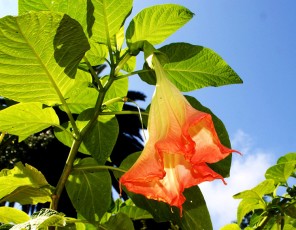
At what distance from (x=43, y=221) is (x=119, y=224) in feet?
1.23

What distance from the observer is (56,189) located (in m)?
0.77

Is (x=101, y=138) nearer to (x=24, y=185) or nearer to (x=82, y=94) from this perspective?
(x=82, y=94)

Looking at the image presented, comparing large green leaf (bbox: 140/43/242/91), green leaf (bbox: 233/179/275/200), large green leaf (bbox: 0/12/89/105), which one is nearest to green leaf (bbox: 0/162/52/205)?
large green leaf (bbox: 0/12/89/105)

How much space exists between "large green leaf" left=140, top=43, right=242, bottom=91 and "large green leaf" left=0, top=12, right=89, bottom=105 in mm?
152

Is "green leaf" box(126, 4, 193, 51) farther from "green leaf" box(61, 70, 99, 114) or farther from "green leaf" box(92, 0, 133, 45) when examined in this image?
"green leaf" box(61, 70, 99, 114)

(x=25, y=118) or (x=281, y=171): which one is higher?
(x=25, y=118)

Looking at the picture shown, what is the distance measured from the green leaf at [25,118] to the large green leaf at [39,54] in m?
0.03

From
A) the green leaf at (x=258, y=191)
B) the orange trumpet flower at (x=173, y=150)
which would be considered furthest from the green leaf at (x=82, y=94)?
the green leaf at (x=258, y=191)

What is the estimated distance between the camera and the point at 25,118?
34.3 inches

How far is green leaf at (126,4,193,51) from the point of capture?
33.5 inches

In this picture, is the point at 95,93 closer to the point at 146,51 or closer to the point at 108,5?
the point at 108,5

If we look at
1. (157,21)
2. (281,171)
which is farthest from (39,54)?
(281,171)

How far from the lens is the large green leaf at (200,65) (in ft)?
2.74

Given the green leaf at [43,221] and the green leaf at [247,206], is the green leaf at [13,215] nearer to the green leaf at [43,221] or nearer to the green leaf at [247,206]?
the green leaf at [43,221]
